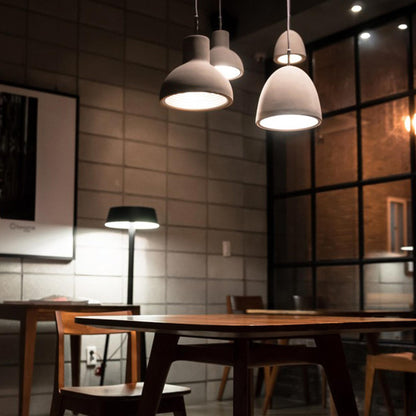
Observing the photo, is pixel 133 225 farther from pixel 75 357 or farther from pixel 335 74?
pixel 335 74

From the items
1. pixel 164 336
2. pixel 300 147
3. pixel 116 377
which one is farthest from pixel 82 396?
pixel 300 147

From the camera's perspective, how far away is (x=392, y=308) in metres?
4.73

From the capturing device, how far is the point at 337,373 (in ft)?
7.84

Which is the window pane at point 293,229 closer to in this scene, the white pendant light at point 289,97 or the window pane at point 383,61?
the window pane at point 383,61

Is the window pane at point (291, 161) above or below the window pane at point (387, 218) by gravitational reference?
above

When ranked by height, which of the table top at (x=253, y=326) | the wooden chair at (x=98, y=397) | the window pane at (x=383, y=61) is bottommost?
the wooden chair at (x=98, y=397)

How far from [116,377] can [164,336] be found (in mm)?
2443

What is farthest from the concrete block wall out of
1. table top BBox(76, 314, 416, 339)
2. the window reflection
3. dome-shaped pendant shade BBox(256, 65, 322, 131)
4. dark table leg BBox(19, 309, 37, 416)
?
table top BBox(76, 314, 416, 339)

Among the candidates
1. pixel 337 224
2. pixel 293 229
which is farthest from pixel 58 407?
pixel 293 229

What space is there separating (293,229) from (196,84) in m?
3.07

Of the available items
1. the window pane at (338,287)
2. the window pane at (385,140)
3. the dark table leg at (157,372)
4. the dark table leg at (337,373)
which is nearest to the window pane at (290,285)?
the window pane at (338,287)

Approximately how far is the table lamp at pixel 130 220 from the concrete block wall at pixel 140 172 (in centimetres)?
33

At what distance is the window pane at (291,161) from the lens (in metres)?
5.51

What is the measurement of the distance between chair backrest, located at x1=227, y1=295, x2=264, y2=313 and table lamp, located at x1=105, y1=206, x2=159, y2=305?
0.97m
